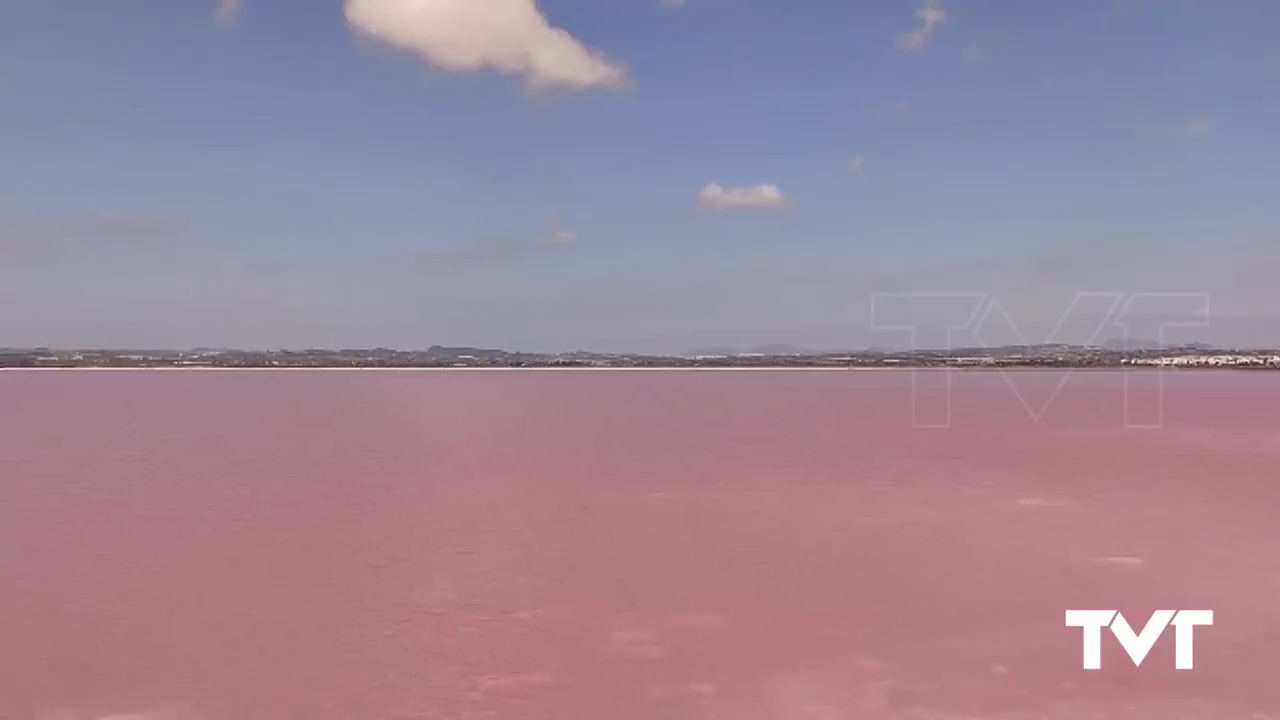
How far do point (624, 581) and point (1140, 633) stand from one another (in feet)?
15.3

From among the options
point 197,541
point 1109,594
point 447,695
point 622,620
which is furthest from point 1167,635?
point 197,541

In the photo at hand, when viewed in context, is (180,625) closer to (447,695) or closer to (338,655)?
(338,655)

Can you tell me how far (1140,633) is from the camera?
8.01 m

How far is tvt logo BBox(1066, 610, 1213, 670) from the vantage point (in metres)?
7.45

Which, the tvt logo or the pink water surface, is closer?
the pink water surface

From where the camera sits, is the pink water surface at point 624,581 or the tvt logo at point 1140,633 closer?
the pink water surface at point 624,581

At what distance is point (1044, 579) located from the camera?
9734 millimetres

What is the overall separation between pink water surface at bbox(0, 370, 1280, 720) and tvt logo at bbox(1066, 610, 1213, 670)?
11 centimetres

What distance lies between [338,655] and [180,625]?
175 cm

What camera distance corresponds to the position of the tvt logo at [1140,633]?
7.45 meters

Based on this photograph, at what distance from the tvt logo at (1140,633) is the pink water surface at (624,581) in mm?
110

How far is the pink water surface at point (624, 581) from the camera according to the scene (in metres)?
6.76

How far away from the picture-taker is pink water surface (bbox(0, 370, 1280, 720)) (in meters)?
6.76

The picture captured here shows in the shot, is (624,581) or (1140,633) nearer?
(1140,633)
